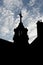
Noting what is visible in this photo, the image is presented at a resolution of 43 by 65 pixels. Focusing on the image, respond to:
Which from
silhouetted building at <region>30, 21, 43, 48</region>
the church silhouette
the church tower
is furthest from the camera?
the church tower

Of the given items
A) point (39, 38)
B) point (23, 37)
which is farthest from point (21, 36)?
point (39, 38)

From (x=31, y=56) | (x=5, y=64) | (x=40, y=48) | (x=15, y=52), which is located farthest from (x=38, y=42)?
(x=5, y=64)

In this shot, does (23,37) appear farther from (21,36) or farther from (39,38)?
(39,38)

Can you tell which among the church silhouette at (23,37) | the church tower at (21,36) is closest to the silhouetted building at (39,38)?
the church silhouette at (23,37)

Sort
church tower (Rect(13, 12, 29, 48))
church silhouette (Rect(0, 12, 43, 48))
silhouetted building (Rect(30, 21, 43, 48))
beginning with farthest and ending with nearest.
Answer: church tower (Rect(13, 12, 29, 48)), church silhouette (Rect(0, 12, 43, 48)), silhouetted building (Rect(30, 21, 43, 48))

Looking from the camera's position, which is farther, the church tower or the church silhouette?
the church tower

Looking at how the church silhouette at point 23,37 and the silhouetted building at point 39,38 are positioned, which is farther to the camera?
the church silhouette at point 23,37

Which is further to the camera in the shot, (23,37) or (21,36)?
(23,37)

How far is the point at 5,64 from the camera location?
1902 cm

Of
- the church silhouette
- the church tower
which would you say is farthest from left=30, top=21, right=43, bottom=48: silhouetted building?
the church tower

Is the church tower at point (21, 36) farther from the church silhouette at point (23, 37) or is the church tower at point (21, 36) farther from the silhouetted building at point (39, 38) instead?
the silhouetted building at point (39, 38)

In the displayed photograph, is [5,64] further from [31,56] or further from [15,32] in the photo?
[15,32]

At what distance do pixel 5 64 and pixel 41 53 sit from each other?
493 centimetres

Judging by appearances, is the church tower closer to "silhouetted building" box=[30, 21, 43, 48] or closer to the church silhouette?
the church silhouette
